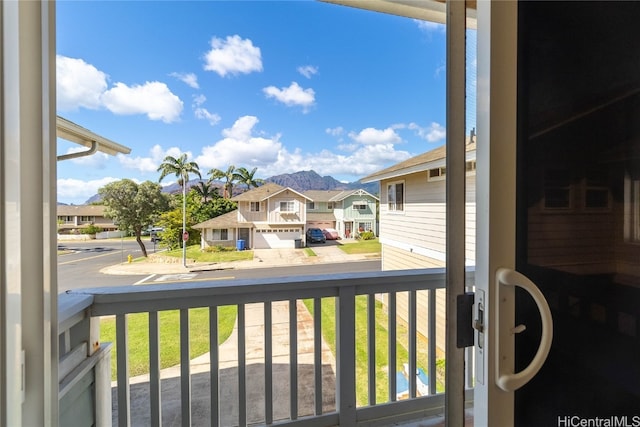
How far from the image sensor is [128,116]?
130 cm

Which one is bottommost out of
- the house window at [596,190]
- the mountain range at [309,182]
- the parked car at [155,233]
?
the parked car at [155,233]

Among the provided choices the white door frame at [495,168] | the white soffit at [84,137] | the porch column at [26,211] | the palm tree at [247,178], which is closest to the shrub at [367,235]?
the palm tree at [247,178]

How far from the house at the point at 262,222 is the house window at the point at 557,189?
118cm

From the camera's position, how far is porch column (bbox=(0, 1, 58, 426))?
471mm

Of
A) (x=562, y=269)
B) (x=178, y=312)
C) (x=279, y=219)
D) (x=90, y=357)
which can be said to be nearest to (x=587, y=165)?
(x=562, y=269)

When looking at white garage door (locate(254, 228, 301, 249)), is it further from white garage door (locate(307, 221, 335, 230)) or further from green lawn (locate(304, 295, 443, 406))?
green lawn (locate(304, 295, 443, 406))

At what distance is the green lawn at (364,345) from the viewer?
1.56 meters

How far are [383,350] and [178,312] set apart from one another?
1148 mm

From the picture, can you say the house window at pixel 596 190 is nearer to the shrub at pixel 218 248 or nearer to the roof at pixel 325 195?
the roof at pixel 325 195

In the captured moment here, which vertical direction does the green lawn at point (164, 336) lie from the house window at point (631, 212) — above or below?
below

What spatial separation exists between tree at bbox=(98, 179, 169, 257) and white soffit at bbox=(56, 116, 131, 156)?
154mm

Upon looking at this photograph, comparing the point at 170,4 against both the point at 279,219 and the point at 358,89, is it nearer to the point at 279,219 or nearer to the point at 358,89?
the point at 358,89

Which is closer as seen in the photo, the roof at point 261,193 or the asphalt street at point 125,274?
the asphalt street at point 125,274

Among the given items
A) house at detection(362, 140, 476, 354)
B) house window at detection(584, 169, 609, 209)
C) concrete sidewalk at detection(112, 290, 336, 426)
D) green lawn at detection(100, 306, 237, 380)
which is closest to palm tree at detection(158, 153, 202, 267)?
green lawn at detection(100, 306, 237, 380)
